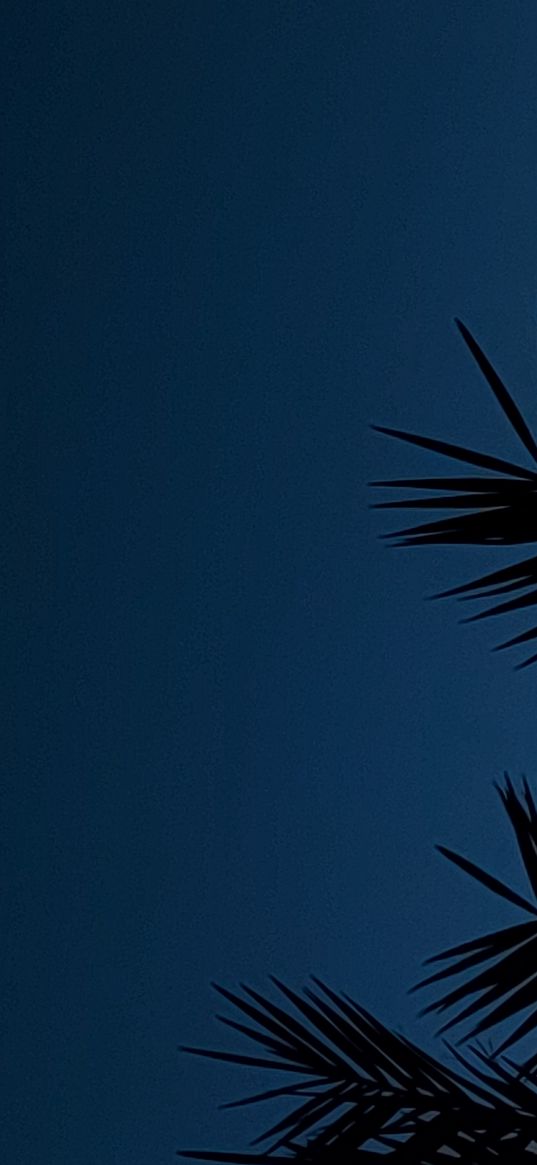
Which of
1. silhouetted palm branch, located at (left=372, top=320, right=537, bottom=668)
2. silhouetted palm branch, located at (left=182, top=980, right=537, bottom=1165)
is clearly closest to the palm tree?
silhouetted palm branch, located at (left=182, top=980, right=537, bottom=1165)

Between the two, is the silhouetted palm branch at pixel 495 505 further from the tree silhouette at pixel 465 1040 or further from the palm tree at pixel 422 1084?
the palm tree at pixel 422 1084

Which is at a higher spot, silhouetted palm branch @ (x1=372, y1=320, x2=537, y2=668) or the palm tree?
silhouetted palm branch @ (x1=372, y1=320, x2=537, y2=668)

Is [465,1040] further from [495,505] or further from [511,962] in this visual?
[495,505]

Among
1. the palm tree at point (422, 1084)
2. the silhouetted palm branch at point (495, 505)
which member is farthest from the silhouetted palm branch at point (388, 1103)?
the silhouetted palm branch at point (495, 505)

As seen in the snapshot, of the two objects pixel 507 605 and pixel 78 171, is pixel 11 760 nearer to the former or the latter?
pixel 78 171

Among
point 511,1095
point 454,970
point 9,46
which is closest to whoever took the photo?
point 511,1095

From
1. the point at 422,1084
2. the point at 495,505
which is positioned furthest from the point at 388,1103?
the point at 495,505

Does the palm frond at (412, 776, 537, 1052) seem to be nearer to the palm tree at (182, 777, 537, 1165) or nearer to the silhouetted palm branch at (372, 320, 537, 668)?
the palm tree at (182, 777, 537, 1165)

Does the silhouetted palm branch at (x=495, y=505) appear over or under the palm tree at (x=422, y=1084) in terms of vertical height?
over

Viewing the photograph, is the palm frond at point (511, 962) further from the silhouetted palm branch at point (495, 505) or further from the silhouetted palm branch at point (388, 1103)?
the silhouetted palm branch at point (495, 505)

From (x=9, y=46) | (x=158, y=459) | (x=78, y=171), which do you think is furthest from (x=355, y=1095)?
(x=9, y=46)

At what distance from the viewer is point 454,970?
1.24 m

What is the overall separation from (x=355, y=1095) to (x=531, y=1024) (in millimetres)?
195

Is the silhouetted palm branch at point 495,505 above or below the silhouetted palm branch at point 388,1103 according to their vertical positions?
above
